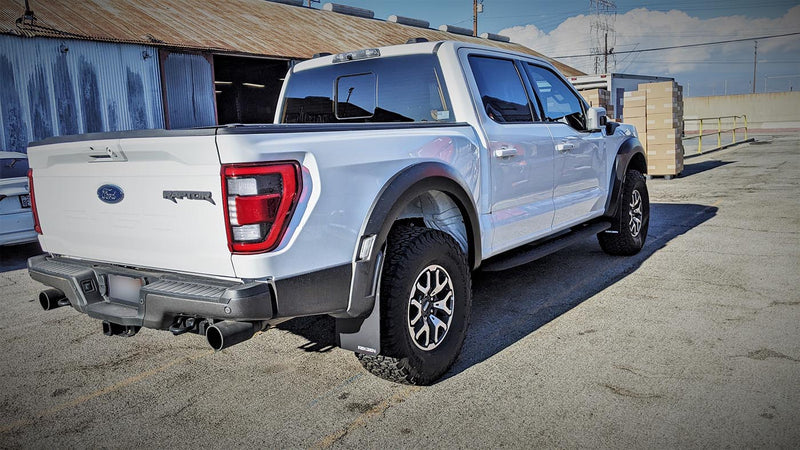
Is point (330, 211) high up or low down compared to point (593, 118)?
down

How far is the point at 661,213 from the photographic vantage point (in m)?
9.24

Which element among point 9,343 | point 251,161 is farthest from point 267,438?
point 9,343

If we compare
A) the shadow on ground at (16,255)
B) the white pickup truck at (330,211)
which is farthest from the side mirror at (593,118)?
the shadow on ground at (16,255)

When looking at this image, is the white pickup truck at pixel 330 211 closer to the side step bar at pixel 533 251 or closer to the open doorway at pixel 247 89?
the side step bar at pixel 533 251

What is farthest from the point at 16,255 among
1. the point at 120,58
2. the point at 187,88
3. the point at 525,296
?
the point at 187,88

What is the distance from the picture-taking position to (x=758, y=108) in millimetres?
54781

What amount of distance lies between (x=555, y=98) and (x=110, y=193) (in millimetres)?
3699

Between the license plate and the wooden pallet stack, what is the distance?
43.4 feet

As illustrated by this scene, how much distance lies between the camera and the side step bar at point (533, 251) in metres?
4.17

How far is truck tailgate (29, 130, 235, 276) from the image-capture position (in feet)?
8.50

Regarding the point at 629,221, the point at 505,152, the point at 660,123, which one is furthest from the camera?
the point at 660,123

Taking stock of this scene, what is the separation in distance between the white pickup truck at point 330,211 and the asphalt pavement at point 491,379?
0.37 m

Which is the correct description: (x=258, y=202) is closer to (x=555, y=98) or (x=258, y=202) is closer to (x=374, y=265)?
(x=374, y=265)

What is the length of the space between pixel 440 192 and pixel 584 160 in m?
2.17
